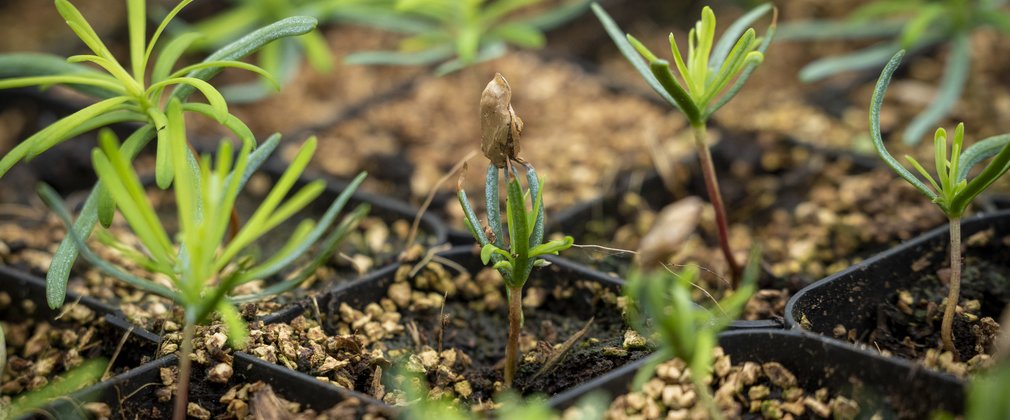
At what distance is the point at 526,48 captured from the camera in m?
2.36

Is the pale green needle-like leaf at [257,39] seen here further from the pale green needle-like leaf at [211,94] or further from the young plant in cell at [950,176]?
the young plant in cell at [950,176]

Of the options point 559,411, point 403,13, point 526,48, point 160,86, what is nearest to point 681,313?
point 559,411

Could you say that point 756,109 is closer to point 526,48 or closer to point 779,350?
point 526,48

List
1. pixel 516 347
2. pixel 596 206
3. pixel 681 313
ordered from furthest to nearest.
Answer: pixel 596 206 < pixel 516 347 < pixel 681 313

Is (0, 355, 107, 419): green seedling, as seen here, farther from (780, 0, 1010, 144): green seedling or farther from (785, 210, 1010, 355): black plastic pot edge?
(780, 0, 1010, 144): green seedling

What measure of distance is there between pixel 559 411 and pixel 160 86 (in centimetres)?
60

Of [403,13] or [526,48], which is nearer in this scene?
[403,13]

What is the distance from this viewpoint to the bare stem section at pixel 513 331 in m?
1.06

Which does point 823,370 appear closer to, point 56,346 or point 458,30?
point 56,346

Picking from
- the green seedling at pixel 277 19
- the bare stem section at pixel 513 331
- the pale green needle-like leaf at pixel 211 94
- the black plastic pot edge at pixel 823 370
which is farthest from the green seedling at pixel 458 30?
the black plastic pot edge at pixel 823 370

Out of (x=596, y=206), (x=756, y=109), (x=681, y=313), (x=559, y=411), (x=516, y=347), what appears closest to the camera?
(x=681, y=313)

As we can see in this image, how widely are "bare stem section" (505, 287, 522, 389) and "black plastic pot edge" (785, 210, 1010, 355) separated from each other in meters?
0.31

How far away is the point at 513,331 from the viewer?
108cm

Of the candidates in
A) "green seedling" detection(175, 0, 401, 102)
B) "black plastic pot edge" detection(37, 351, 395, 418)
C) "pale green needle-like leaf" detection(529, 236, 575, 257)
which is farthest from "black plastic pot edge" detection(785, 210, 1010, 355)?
"green seedling" detection(175, 0, 401, 102)
